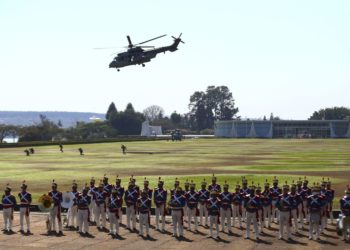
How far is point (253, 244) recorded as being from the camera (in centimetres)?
2488

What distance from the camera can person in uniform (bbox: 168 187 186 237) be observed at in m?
26.5

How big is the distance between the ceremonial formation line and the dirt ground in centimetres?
45

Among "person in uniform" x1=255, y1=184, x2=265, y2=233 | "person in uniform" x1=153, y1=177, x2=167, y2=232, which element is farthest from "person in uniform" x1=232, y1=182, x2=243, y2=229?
"person in uniform" x1=153, y1=177, x2=167, y2=232

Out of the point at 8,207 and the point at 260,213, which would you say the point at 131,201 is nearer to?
the point at 8,207

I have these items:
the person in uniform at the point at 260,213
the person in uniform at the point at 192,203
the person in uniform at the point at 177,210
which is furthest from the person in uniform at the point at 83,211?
the person in uniform at the point at 260,213

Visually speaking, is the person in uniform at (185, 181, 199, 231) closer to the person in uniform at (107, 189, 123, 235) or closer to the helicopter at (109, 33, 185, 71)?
the person in uniform at (107, 189, 123, 235)

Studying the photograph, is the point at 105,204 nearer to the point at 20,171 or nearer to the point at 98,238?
the point at 98,238

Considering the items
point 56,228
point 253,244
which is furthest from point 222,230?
point 56,228

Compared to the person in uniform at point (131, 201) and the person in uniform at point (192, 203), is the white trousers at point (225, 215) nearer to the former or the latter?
the person in uniform at point (192, 203)

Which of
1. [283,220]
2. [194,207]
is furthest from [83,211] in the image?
[283,220]

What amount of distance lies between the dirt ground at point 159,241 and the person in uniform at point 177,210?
435 millimetres

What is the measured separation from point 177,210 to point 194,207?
203 centimetres

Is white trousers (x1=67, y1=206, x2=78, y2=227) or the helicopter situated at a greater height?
the helicopter

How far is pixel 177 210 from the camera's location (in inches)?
1041
